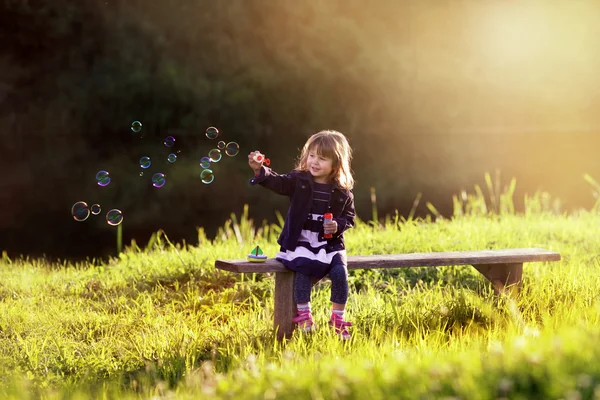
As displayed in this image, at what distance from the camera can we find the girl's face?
5293mm

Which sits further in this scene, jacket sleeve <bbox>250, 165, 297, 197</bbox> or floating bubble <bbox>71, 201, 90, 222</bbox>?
floating bubble <bbox>71, 201, 90, 222</bbox>

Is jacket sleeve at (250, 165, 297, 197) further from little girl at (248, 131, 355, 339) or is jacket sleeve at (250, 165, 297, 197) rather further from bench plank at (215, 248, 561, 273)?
bench plank at (215, 248, 561, 273)

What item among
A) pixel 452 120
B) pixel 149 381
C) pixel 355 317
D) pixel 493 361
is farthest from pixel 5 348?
pixel 452 120

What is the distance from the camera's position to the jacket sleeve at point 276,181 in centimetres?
521

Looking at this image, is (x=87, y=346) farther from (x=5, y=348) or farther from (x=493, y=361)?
(x=493, y=361)

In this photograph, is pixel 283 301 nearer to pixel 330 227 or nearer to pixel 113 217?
pixel 330 227

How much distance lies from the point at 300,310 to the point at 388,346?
959 millimetres

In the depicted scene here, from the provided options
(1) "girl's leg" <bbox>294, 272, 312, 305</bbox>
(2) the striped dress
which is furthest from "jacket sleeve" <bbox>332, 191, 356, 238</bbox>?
(1) "girl's leg" <bbox>294, 272, 312, 305</bbox>

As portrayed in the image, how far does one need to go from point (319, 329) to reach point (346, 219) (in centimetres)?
74

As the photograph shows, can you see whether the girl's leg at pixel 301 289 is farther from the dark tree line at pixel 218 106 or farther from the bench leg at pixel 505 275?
the dark tree line at pixel 218 106

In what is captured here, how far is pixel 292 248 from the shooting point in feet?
17.4

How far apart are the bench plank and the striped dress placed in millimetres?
91

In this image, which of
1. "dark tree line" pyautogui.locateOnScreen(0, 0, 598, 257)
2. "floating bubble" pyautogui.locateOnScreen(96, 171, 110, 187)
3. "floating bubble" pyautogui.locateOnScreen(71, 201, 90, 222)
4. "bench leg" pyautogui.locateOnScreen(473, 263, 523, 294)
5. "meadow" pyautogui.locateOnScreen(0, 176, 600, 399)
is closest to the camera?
"meadow" pyautogui.locateOnScreen(0, 176, 600, 399)

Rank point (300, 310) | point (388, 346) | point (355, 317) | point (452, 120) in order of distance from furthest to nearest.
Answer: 1. point (452, 120)
2. point (355, 317)
3. point (300, 310)
4. point (388, 346)
